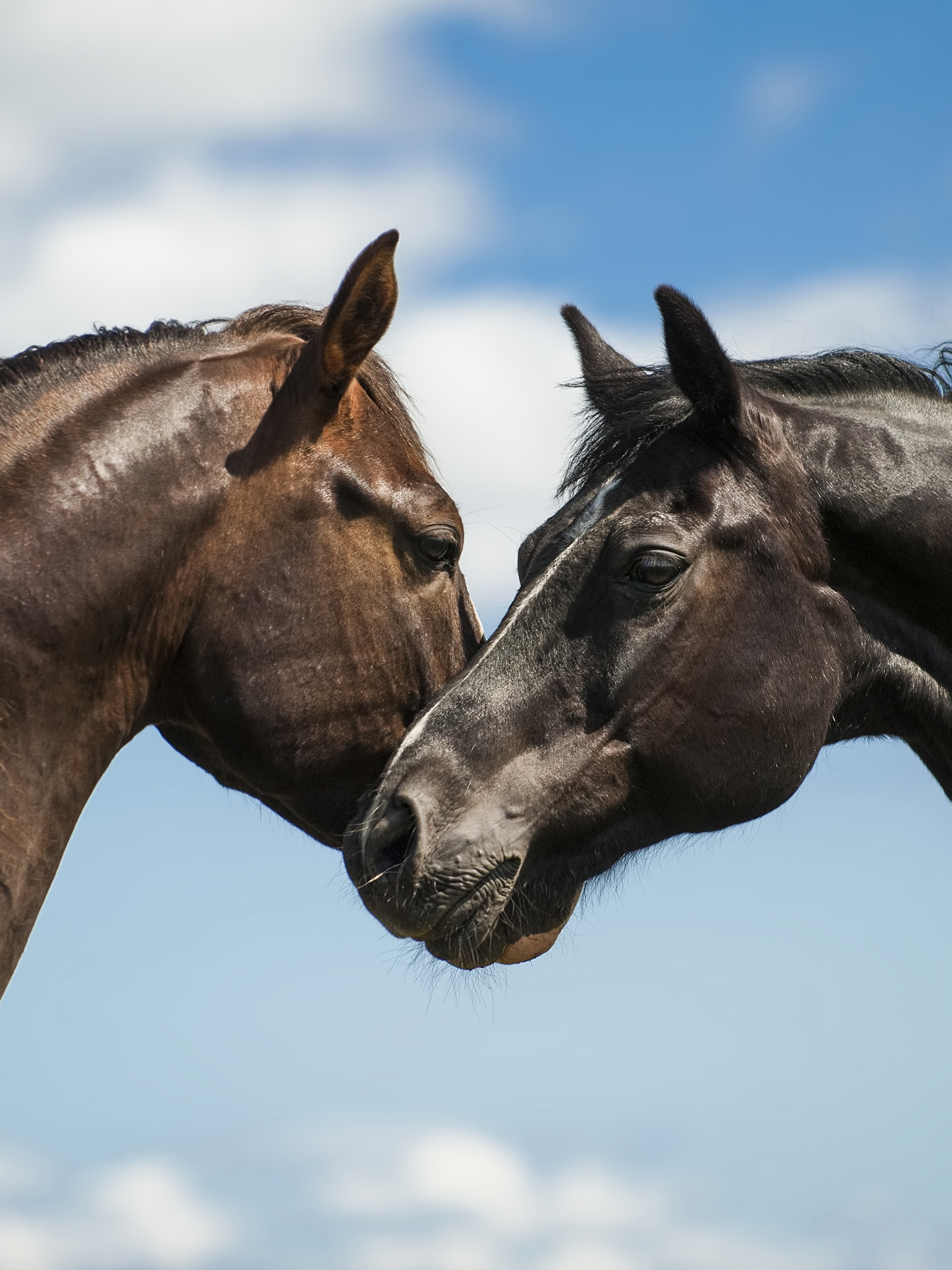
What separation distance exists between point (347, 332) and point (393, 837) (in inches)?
71.8

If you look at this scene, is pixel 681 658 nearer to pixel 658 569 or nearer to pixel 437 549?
pixel 658 569

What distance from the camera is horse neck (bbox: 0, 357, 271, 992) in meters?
4.30

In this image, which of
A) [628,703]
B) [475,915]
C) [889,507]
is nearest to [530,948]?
[475,915]

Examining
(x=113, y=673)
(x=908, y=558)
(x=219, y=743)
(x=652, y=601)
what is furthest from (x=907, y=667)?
(x=113, y=673)

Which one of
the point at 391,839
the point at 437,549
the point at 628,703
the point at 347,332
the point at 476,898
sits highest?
the point at 347,332

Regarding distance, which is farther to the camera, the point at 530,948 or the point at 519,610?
the point at 530,948

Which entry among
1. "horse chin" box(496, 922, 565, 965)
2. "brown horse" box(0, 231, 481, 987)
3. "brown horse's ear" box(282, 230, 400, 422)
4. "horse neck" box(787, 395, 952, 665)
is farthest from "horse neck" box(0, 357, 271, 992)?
"horse neck" box(787, 395, 952, 665)

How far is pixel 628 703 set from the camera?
4648 millimetres

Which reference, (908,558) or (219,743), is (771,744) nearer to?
(908,558)

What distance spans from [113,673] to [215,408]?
0.99 m

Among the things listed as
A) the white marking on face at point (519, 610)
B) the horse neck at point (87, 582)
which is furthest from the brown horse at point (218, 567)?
the white marking on face at point (519, 610)

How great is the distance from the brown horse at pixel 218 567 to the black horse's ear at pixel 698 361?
1014 mm

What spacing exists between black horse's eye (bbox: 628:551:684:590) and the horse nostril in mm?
1119

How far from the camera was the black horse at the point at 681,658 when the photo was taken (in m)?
4.62
